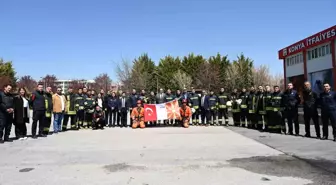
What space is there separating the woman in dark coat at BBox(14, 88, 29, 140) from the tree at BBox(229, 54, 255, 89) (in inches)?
1734

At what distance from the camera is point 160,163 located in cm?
661

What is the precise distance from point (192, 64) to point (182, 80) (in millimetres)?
5227

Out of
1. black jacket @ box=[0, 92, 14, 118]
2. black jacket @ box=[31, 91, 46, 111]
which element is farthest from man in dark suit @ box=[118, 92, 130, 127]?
black jacket @ box=[0, 92, 14, 118]

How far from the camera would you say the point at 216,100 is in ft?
49.4

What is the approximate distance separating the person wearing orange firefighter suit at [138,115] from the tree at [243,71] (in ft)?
128

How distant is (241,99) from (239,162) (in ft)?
25.6

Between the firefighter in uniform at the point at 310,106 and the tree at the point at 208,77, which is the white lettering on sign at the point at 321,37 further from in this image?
the firefighter in uniform at the point at 310,106

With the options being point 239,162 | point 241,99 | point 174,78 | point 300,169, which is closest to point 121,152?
point 239,162

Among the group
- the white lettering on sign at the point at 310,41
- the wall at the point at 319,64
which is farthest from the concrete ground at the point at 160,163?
the wall at the point at 319,64

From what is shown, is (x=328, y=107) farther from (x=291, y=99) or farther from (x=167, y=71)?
(x=167, y=71)

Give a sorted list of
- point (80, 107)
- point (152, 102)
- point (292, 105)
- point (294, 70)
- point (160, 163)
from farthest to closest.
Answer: point (294, 70) < point (152, 102) < point (80, 107) < point (292, 105) < point (160, 163)

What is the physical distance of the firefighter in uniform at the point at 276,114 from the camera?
11.5m

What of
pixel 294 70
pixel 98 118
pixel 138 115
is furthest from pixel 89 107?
pixel 294 70

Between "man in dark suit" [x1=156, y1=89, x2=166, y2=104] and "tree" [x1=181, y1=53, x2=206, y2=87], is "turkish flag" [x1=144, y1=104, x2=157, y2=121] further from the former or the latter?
"tree" [x1=181, y1=53, x2=206, y2=87]
